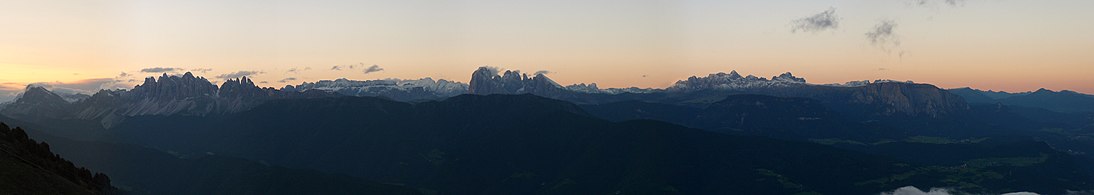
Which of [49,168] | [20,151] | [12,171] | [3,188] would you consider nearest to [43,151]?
[20,151]

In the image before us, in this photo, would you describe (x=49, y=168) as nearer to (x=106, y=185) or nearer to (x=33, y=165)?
(x=33, y=165)

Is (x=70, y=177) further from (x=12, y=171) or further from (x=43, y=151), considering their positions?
(x=43, y=151)

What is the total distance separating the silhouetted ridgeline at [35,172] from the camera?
13600cm

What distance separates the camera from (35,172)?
485ft

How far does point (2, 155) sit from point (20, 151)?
22.4 metres

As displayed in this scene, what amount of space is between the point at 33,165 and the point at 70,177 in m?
7.72

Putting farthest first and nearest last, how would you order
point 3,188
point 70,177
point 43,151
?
point 43,151
point 70,177
point 3,188

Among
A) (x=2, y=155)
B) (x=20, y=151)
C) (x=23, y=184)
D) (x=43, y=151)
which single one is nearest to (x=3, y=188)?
(x=23, y=184)

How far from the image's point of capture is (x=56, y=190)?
138750 millimetres

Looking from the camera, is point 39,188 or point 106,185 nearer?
point 39,188

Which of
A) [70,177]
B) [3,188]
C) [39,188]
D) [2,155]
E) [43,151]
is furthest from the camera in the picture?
[43,151]

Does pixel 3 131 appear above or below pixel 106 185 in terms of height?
above

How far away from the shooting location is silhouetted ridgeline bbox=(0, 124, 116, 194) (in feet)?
446

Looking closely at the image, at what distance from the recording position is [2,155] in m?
150
